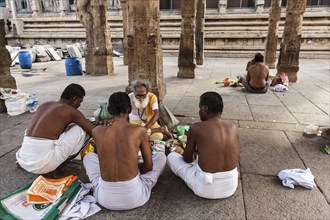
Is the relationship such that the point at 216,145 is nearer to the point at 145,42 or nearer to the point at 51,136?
the point at 51,136

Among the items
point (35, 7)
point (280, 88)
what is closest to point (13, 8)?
point (35, 7)

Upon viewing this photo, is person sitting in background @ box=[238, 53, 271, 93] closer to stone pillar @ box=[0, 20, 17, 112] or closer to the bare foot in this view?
the bare foot

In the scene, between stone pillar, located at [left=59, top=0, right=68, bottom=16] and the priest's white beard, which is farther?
stone pillar, located at [left=59, top=0, right=68, bottom=16]

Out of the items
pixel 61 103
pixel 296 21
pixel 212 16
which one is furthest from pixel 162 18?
pixel 61 103

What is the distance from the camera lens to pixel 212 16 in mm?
16625

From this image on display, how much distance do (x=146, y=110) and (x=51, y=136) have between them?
1.61 meters

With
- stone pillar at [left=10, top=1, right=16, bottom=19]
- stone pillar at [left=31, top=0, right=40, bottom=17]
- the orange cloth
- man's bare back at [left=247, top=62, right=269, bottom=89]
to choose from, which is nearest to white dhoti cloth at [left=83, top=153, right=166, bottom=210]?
the orange cloth

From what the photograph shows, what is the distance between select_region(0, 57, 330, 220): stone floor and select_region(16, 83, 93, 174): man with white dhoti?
36 cm

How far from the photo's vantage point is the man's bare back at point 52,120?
8.90 feet

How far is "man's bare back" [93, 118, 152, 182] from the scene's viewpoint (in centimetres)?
224

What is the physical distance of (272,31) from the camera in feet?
34.3

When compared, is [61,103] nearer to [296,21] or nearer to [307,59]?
[296,21]

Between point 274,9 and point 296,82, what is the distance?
12.7 feet

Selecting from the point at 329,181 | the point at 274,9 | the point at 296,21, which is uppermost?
the point at 274,9
